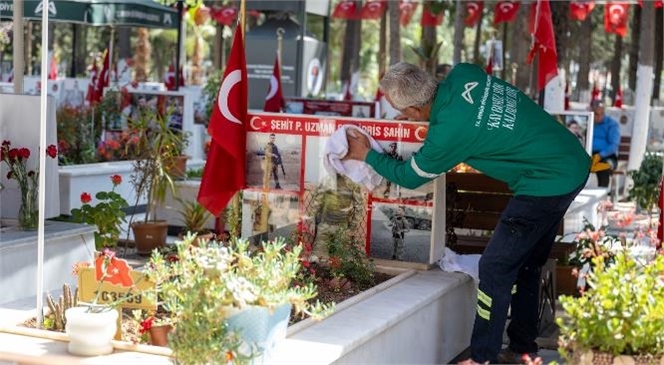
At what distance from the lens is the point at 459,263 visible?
6.79 meters

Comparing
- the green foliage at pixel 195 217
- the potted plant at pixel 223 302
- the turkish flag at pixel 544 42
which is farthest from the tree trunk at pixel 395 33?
Answer: the potted plant at pixel 223 302

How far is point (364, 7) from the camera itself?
28.9 m

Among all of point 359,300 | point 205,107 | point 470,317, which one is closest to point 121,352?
point 359,300

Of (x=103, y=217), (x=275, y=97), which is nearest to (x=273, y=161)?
(x=103, y=217)

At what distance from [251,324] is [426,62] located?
60.7 feet

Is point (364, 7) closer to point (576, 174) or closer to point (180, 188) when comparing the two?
point (180, 188)

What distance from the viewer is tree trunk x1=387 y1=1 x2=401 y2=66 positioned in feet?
77.1

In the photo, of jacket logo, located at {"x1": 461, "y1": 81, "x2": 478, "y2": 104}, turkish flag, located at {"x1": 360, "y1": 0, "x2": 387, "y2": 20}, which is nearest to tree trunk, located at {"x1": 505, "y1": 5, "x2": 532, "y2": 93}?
turkish flag, located at {"x1": 360, "y1": 0, "x2": 387, "y2": 20}

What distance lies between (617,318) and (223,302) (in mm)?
1362

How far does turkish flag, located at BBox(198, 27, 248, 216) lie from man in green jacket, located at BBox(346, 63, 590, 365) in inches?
49.8

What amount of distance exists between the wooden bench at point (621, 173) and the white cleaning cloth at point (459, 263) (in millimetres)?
10412

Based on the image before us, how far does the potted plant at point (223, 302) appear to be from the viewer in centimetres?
397

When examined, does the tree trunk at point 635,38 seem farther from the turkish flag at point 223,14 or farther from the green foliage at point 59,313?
the green foliage at point 59,313

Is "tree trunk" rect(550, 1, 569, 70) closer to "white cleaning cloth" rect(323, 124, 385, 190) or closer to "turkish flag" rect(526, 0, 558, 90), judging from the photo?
"turkish flag" rect(526, 0, 558, 90)
